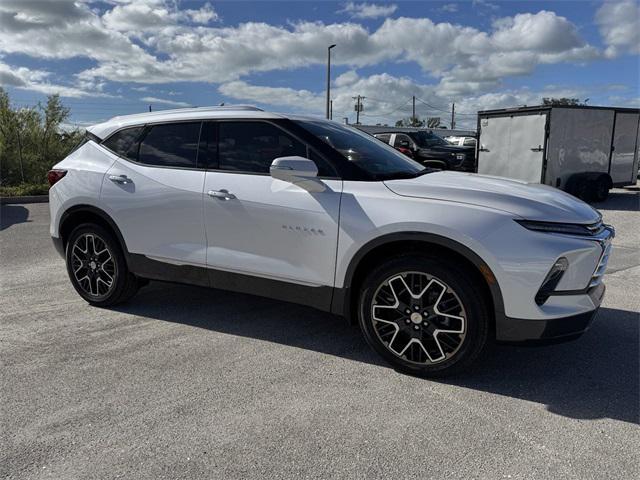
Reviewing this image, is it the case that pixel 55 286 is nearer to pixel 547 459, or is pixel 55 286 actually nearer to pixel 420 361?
pixel 420 361

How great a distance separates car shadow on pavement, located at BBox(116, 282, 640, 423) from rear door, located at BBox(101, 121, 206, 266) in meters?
0.71

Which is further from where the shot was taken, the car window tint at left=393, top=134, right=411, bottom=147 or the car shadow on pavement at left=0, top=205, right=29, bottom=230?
the car window tint at left=393, top=134, right=411, bottom=147

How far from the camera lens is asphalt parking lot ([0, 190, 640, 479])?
251cm

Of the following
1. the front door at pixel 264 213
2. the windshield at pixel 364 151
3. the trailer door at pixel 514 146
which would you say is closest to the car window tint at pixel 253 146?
the front door at pixel 264 213

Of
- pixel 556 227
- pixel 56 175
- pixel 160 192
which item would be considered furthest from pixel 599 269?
pixel 56 175

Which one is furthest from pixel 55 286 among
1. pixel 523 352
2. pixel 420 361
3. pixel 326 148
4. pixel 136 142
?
pixel 523 352

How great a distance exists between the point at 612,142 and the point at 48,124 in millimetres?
17730

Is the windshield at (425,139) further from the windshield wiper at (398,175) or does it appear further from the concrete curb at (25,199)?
the windshield wiper at (398,175)

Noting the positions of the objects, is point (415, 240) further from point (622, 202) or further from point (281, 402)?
point (622, 202)

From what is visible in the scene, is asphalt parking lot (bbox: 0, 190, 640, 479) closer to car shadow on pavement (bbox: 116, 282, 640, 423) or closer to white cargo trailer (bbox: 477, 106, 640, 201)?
car shadow on pavement (bbox: 116, 282, 640, 423)

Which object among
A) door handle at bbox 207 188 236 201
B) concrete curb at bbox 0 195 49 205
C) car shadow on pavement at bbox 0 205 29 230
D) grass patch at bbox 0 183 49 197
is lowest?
car shadow on pavement at bbox 0 205 29 230

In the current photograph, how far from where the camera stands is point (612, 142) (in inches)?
566

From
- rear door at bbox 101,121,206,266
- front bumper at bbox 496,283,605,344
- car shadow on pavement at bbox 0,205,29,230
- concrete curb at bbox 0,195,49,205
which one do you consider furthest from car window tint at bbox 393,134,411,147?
front bumper at bbox 496,283,605,344

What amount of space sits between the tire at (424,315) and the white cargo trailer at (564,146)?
1111cm
